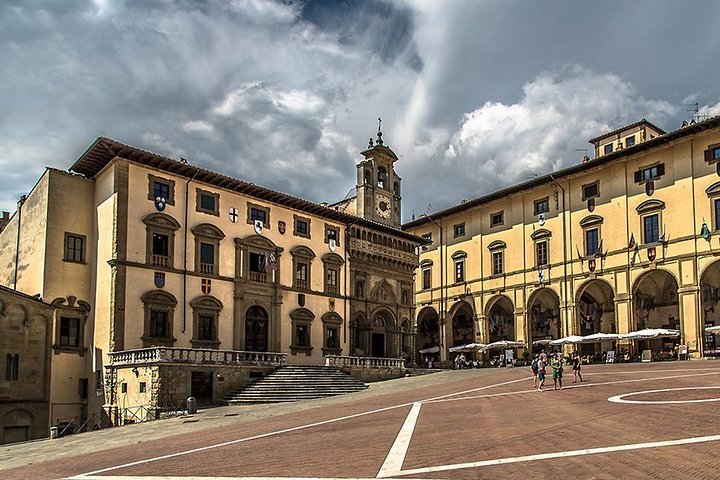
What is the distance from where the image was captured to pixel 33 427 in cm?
3709

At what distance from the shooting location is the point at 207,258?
143 ft

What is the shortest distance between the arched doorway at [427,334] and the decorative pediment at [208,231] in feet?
105

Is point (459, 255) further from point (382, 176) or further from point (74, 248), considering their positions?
point (74, 248)

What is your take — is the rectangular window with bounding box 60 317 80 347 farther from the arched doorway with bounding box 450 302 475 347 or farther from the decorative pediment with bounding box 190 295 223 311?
the arched doorway with bounding box 450 302 475 347

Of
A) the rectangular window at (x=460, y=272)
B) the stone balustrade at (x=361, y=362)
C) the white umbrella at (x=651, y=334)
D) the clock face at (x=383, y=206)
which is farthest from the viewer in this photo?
the rectangular window at (x=460, y=272)

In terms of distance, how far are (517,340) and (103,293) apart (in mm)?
36367

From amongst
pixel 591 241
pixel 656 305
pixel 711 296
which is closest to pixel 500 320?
pixel 591 241

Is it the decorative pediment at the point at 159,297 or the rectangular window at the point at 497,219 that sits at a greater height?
the rectangular window at the point at 497,219

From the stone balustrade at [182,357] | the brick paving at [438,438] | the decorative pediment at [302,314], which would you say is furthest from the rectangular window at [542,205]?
the stone balustrade at [182,357]

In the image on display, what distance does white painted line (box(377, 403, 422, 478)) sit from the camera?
13.9 m

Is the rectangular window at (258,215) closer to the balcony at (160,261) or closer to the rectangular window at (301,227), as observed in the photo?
the rectangular window at (301,227)

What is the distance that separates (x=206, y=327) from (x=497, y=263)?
31.3 meters

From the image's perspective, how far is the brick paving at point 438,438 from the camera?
43.6 ft

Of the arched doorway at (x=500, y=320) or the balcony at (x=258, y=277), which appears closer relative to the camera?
the balcony at (x=258, y=277)
